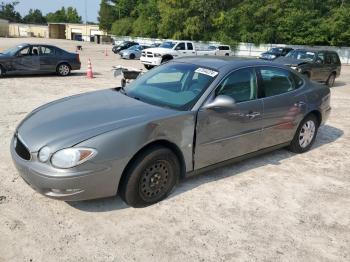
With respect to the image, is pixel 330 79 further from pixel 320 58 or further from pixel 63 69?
pixel 63 69

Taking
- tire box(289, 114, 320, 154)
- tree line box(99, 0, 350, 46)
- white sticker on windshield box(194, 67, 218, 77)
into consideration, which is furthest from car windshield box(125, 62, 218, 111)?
tree line box(99, 0, 350, 46)

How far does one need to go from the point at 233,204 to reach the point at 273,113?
162 centimetres

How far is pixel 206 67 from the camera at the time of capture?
467 centimetres

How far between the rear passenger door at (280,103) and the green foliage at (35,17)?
6555 inches

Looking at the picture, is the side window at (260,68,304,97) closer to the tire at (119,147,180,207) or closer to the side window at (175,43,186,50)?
the tire at (119,147,180,207)

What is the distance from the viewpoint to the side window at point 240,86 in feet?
14.8

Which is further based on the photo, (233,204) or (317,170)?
(317,170)

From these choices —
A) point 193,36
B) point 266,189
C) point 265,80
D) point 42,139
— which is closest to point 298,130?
point 265,80

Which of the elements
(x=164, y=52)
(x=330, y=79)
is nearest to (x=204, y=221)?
(x=330, y=79)

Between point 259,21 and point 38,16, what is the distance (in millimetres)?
140434

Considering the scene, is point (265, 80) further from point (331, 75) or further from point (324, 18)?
point (324, 18)

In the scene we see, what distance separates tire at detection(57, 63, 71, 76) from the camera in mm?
15459

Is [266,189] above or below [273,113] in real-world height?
below

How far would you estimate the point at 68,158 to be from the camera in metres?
3.37
